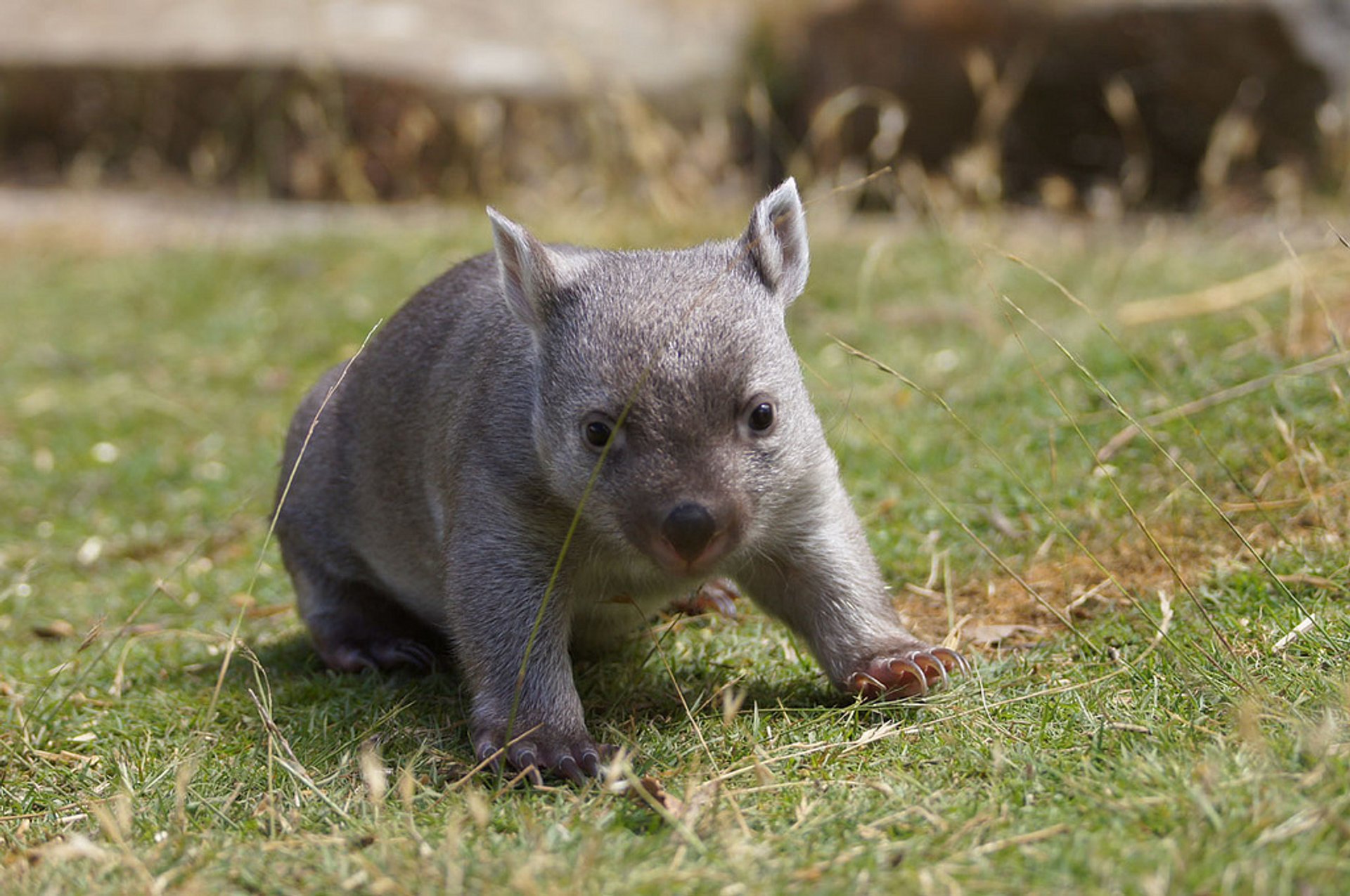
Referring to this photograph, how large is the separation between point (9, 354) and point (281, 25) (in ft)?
17.7

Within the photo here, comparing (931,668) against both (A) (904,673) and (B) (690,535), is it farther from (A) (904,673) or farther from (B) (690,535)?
(B) (690,535)

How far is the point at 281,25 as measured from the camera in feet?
42.8

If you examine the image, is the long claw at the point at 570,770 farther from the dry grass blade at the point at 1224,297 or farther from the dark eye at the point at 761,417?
the dry grass blade at the point at 1224,297

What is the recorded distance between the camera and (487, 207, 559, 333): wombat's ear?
3775mm

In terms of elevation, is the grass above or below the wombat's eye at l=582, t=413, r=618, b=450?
below

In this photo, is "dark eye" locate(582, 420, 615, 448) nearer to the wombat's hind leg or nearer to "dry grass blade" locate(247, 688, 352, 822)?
"dry grass blade" locate(247, 688, 352, 822)

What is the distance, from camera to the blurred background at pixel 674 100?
33.8ft

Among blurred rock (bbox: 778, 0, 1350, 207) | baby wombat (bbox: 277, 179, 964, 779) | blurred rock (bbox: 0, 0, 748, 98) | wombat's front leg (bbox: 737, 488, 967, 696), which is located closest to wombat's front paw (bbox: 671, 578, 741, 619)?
baby wombat (bbox: 277, 179, 964, 779)

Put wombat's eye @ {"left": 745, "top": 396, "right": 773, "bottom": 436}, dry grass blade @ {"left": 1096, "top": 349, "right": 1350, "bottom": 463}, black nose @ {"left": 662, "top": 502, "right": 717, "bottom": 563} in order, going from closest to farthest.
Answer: black nose @ {"left": 662, "top": 502, "right": 717, "bottom": 563}, wombat's eye @ {"left": 745, "top": 396, "right": 773, "bottom": 436}, dry grass blade @ {"left": 1096, "top": 349, "right": 1350, "bottom": 463}

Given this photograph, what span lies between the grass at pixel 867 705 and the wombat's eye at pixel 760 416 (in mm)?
748

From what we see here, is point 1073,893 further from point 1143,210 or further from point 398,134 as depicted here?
point 398,134

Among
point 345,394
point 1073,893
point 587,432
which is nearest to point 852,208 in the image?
point 345,394

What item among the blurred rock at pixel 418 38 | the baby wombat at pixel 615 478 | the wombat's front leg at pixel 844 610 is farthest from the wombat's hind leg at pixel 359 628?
the blurred rock at pixel 418 38

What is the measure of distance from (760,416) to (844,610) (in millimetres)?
A: 747
